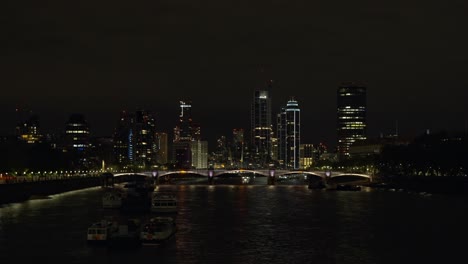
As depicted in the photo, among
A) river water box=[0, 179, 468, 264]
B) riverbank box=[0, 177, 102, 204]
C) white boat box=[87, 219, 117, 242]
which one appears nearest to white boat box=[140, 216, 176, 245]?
river water box=[0, 179, 468, 264]

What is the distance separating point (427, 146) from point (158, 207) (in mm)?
92333

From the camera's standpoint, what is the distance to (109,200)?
9775 cm

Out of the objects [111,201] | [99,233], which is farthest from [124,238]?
[111,201]

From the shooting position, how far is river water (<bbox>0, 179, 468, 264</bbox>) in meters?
55.1

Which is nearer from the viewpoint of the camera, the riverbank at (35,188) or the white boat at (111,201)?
the white boat at (111,201)

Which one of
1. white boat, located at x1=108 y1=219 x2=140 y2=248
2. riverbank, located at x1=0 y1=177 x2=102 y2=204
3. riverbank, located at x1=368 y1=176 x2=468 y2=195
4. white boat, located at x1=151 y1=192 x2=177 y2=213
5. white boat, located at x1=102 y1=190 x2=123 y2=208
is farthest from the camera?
riverbank, located at x1=368 y1=176 x2=468 y2=195

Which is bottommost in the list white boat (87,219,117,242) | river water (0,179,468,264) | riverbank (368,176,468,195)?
river water (0,179,468,264)

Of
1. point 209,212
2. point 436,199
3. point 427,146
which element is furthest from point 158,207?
point 427,146

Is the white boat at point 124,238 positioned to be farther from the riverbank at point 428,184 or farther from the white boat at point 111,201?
the riverbank at point 428,184

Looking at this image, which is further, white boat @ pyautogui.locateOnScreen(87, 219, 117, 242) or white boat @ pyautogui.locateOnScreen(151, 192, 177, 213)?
white boat @ pyautogui.locateOnScreen(151, 192, 177, 213)

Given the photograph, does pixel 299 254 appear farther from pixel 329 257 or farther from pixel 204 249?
pixel 204 249

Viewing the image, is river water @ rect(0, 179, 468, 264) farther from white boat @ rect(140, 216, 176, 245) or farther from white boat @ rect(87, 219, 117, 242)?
white boat @ rect(87, 219, 117, 242)

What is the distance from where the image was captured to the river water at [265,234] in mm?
55125

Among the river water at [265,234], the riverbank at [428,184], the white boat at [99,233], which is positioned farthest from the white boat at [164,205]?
the riverbank at [428,184]
